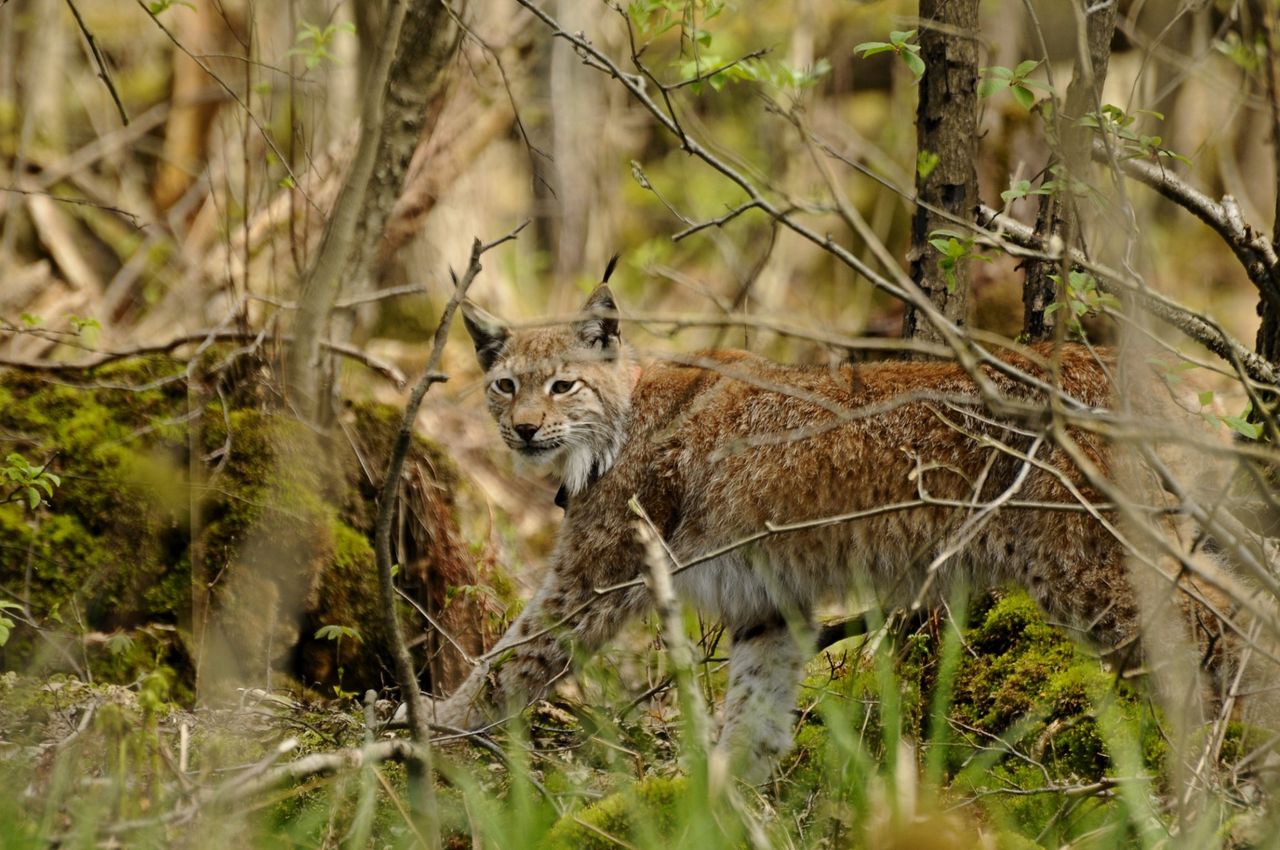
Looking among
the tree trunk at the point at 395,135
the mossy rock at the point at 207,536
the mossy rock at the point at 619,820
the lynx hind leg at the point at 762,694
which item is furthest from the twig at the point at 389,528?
the tree trunk at the point at 395,135

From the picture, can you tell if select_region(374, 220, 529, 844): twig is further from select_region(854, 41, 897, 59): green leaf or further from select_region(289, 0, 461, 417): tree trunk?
select_region(289, 0, 461, 417): tree trunk

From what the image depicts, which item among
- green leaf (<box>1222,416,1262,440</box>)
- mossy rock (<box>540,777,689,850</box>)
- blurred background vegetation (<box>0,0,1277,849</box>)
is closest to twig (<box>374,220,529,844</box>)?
blurred background vegetation (<box>0,0,1277,849</box>)

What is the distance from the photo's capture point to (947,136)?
4.88 metres

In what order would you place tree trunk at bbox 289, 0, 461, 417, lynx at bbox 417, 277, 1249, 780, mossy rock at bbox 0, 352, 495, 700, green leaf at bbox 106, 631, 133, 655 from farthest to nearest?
tree trunk at bbox 289, 0, 461, 417, mossy rock at bbox 0, 352, 495, 700, green leaf at bbox 106, 631, 133, 655, lynx at bbox 417, 277, 1249, 780

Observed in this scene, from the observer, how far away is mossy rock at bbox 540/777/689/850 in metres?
3.27

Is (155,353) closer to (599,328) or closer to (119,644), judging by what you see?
(119,644)

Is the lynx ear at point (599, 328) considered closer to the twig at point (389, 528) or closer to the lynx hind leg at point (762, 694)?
the lynx hind leg at point (762, 694)

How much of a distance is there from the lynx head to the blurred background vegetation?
42 cm

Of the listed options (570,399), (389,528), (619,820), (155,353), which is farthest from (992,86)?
(155,353)

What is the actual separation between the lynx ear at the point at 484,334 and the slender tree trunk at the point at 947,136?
5.75 feet

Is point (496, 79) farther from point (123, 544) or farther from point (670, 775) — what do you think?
point (670, 775)

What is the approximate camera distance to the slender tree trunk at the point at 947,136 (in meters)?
4.85

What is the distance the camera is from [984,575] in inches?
176

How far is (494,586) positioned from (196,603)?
4.20ft
